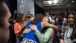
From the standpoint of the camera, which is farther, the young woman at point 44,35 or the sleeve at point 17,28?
the sleeve at point 17,28

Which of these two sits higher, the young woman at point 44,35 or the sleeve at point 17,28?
the young woman at point 44,35

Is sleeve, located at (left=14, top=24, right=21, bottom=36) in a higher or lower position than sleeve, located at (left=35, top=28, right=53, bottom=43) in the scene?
lower

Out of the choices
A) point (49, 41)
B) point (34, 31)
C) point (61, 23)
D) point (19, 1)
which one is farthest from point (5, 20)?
point (19, 1)

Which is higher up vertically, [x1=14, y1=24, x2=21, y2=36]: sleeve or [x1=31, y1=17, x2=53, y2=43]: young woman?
[x1=31, y1=17, x2=53, y2=43]: young woman

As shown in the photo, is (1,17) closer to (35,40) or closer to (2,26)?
(2,26)

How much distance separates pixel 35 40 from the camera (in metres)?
2.56

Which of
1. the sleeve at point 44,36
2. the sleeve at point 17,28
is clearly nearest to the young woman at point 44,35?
the sleeve at point 44,36

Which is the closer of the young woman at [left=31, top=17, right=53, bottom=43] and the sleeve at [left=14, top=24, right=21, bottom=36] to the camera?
the young woman at [left=31, top=17, right=53, bottom=43]

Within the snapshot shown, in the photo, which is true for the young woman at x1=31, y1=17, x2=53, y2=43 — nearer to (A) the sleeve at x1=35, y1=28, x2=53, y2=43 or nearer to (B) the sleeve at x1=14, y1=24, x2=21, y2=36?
(A) the sleeve at x1=35, y1=28, x2=53, y2=43

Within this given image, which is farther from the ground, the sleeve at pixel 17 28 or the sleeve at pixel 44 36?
the sleeve at pixel 44 36

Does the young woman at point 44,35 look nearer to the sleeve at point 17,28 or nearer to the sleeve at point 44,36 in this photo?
the sleeve at point 44,36

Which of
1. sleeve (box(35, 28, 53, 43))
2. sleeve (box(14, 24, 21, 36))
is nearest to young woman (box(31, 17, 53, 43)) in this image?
sleeve (box(35, 28, 53, 43))

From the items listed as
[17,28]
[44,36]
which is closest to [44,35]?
[44,36]

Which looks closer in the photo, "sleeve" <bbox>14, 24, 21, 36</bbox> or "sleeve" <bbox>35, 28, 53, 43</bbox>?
"sleeve" <bbox>35, 28, 53, 43</bbox>
